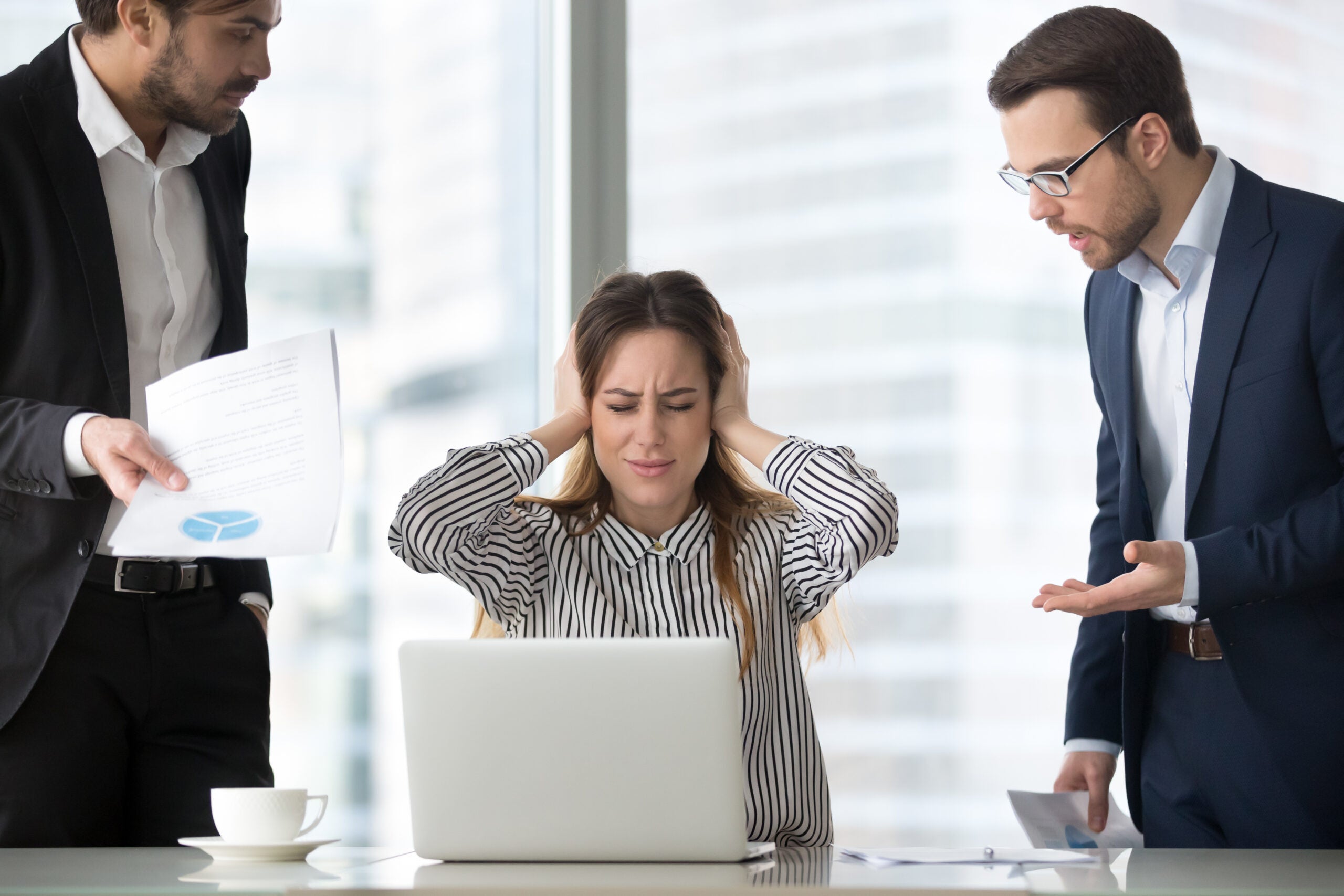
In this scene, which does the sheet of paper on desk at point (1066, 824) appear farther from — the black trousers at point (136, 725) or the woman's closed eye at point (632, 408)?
the black trousers at point (136, 725)

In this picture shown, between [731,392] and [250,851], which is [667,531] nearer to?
[731,392]

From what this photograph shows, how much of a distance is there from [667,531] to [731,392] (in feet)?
0.98

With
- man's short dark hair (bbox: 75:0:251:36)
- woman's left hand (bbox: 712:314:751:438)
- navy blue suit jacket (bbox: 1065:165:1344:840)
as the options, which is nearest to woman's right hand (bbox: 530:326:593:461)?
woman's left hand (bbox: 712:314:751:438)

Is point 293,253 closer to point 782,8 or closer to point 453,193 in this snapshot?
point 453,193

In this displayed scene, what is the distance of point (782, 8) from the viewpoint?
10.9 ft

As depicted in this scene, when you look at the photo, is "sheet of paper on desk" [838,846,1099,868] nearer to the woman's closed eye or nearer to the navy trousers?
the navy trousers

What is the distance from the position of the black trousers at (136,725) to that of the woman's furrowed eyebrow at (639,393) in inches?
27.8

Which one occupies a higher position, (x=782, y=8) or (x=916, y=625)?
(x=782, y=8)

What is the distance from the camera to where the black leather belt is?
179 centimetres

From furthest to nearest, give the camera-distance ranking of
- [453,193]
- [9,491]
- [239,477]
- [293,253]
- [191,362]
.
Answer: [453,193] → [293,253] → [191,362] → [9,491] → [239,477]

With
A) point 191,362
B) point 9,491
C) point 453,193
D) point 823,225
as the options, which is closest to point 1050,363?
point 823,225

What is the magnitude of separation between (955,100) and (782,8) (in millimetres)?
528

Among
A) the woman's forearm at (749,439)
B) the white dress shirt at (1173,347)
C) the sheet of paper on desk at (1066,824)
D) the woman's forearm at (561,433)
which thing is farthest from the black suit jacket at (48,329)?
the white dress shirt at (1173,347)

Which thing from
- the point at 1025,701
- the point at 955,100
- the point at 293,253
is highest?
the point at 955,100
